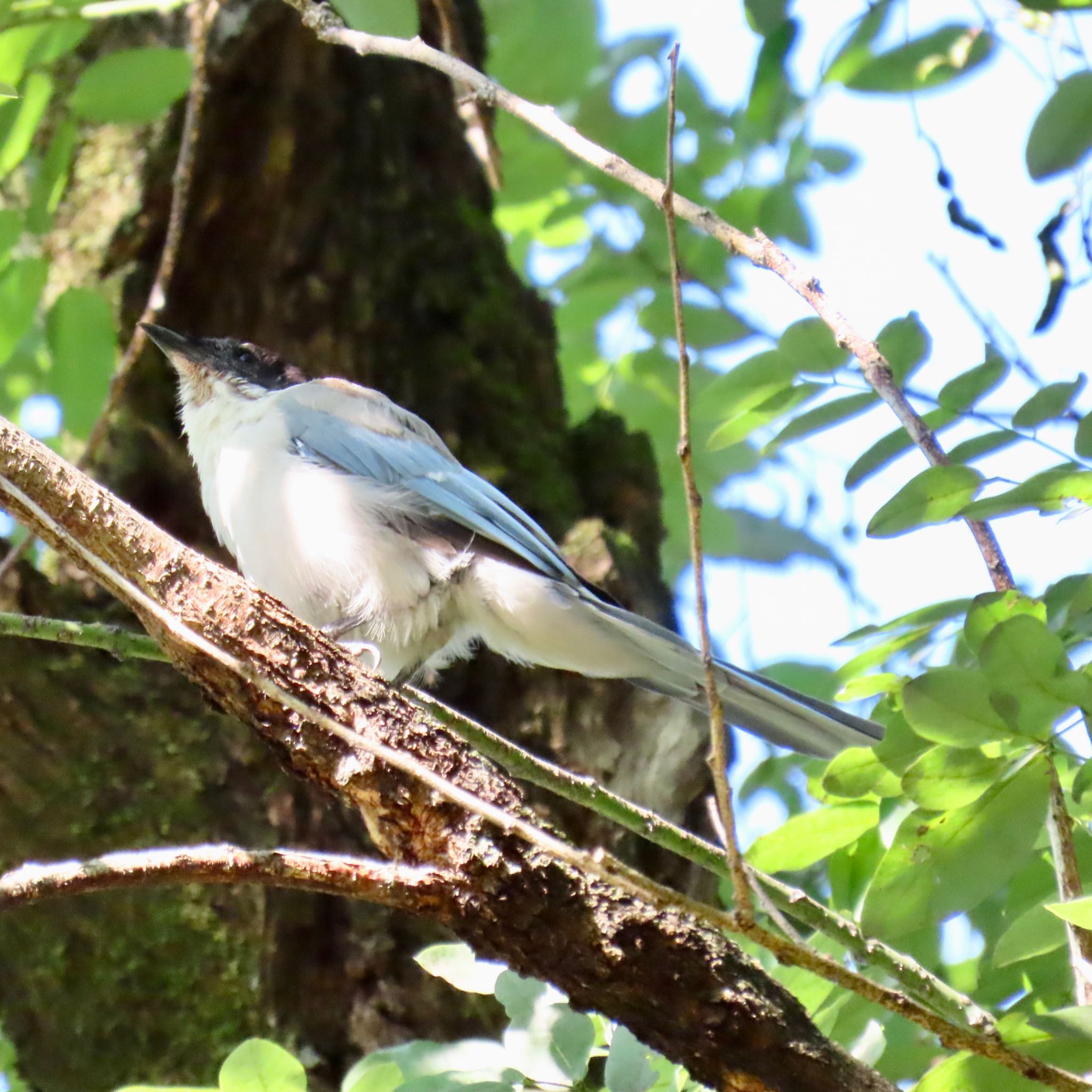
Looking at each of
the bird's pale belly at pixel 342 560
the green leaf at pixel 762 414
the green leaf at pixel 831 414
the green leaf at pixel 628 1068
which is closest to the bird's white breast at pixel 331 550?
the bird's pale belly at pixel 342 560

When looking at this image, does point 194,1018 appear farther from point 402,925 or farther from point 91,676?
point 91,676

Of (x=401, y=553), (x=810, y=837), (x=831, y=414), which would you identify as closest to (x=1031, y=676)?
(x=810, y=837)

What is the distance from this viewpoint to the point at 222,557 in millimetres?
4172

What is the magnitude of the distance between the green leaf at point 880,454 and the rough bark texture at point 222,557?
4.26ft

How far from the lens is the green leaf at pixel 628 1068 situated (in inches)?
66.2

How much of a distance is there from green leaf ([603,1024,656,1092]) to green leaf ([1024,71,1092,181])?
169cm

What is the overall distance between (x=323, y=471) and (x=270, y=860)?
79.1 inches

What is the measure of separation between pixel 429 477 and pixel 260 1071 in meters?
2.00

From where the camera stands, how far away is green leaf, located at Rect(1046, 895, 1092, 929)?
1405mm

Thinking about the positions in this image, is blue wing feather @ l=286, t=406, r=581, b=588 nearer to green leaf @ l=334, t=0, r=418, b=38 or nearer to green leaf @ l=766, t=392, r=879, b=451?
green leaf @ l=766, t=392, r=879, b=451

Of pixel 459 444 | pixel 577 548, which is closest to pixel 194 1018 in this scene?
pixel 577 548

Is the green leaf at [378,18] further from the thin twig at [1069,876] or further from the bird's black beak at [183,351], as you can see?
the thin twig at [1069,876]

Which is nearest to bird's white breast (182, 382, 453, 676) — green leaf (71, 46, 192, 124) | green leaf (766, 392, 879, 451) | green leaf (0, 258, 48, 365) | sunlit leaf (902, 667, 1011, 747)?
green leaf (0, 258, 48, 365)

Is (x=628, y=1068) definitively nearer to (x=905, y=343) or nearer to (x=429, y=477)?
(x=905, y=343)
